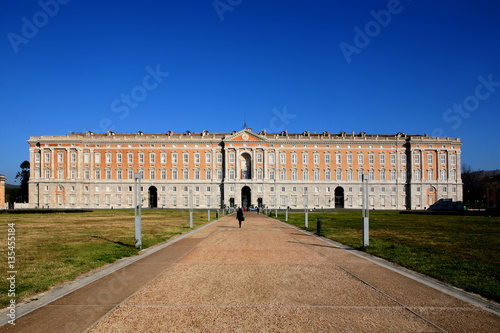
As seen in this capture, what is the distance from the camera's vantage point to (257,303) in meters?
7.97

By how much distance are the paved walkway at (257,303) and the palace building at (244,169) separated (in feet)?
229

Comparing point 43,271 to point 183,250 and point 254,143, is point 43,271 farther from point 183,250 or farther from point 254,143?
point 254,143

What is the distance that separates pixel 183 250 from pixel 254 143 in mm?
66058

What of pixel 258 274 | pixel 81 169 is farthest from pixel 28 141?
pixel 258 274

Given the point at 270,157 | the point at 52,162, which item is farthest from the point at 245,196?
the point at 52,162

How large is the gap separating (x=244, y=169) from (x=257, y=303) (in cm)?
7621

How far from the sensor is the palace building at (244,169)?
81.8 m

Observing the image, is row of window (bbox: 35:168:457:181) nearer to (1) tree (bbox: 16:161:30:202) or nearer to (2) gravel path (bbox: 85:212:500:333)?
(1) tree (bbox: 16:161:30:202)

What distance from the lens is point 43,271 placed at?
11.0 meters

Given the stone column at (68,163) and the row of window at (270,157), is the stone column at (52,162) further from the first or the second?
the stone column at (68,163)

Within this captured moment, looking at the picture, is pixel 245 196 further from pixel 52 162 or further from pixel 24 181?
pixel 24 181

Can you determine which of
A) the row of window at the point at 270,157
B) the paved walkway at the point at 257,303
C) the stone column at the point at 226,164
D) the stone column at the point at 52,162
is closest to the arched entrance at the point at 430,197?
the row of window at the point at 270,157

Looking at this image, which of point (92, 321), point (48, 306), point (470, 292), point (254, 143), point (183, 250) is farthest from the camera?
point (254, 143)

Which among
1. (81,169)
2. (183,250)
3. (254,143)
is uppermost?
(254,143)
